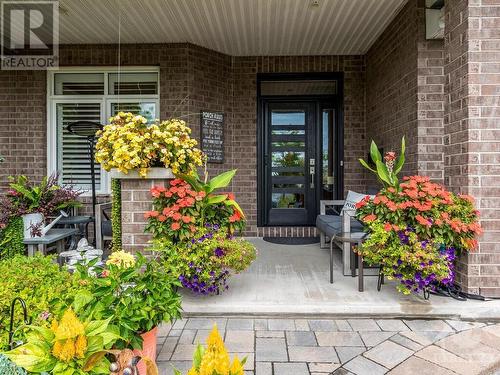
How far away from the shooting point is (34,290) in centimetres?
173

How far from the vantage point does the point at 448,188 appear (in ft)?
10.1

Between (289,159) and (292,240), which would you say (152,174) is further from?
(289,159)

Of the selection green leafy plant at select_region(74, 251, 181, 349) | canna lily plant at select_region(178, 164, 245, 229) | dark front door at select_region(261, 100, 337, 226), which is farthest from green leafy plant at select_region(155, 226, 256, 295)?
dark front door at select_region(261, 100, 337, 226)

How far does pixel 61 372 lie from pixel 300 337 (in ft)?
4.91

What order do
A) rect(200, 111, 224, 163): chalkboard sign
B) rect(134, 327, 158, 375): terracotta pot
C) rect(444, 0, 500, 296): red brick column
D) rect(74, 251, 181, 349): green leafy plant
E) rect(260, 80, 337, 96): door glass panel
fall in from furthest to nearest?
rect(260, 80, 337, 96): door glass panel → rect(200, 111, 224, 163): chalkboard sign → rect(444, 0, 500, 296): red brick column → rect(134, 327, 158, 375): terracotta pot → rect(74, 251, 181, 349): green leafy plant

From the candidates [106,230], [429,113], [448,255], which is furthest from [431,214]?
[106,230]

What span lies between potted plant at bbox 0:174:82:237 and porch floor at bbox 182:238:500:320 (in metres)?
1.56

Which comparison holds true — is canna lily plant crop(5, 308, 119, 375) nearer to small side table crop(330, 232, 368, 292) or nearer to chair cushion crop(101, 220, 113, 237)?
small side table crop(330, 232, 368, 292)

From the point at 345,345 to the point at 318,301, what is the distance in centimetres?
59

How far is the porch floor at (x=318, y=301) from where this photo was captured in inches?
103

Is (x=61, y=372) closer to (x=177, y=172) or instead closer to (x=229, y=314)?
(x=229, y=314)

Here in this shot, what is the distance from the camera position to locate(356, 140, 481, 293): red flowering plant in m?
2.60

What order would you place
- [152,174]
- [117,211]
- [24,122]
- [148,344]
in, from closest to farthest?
[148,344]
[152,174]
[117,211]
[24,122]

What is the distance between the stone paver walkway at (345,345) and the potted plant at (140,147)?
1.24 m
